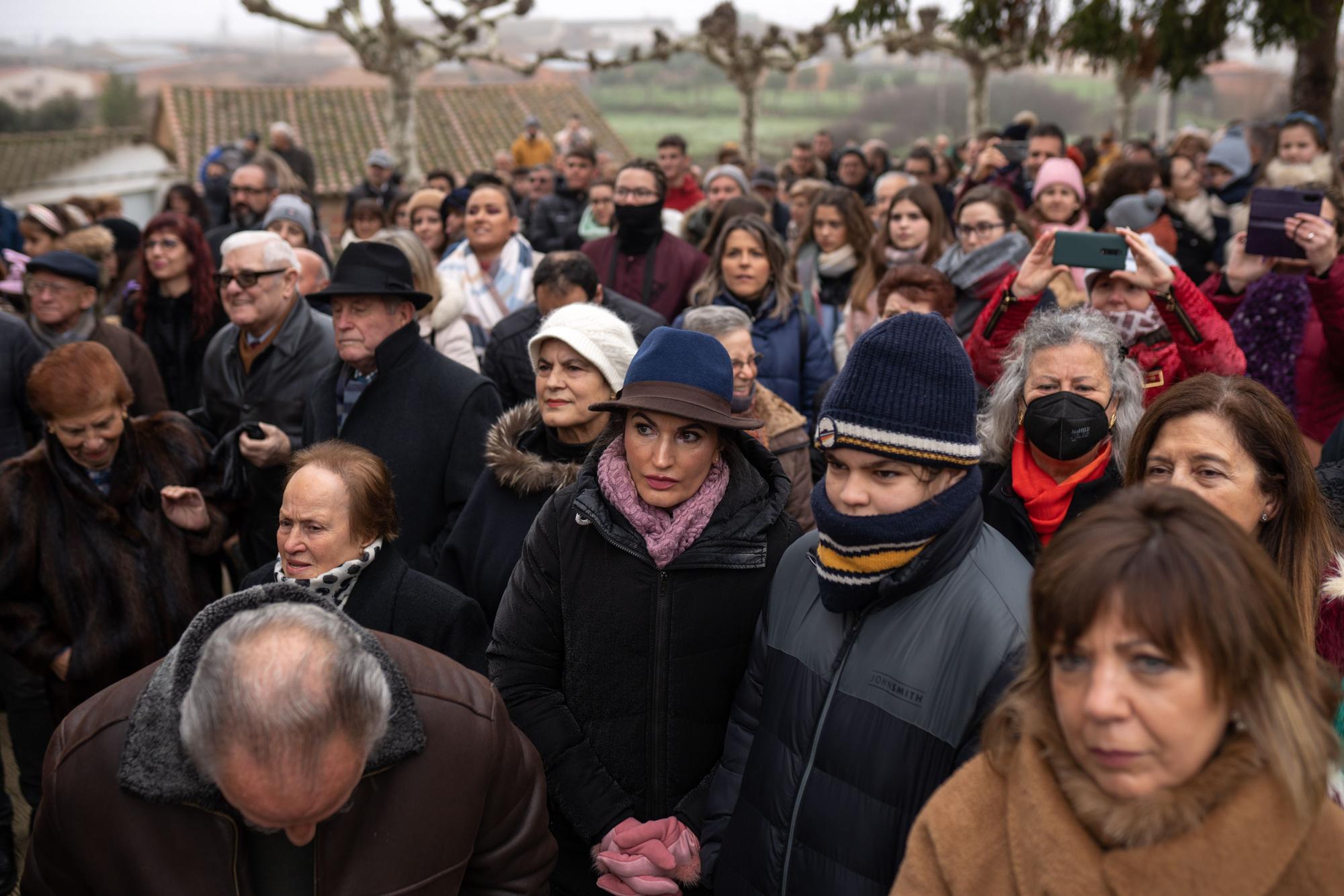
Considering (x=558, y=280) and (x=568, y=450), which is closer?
(x=568, y=450)

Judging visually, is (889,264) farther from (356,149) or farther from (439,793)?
(356,149)

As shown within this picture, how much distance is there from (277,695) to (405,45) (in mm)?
19176

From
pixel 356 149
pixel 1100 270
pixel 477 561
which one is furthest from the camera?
pixel 356 149

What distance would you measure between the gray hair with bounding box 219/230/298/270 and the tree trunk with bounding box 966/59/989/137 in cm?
1844

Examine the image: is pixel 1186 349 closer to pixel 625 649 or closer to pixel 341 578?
pixel 625 649

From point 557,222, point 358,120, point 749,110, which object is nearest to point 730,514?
point 557,222

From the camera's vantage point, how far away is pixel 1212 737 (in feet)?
5.00

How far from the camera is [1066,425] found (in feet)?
9.87

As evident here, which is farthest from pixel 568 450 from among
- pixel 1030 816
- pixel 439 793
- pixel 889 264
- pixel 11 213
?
pixel 11 213

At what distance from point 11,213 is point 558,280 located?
706 cm

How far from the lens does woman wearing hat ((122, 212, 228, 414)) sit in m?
5.86

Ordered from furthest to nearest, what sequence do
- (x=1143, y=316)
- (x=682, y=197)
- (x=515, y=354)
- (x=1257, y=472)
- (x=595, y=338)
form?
(x=682, y=197) < (x=515, y=354) < (x=1143, y=316) < (x=595, y=338) < (x=1257, y=472)

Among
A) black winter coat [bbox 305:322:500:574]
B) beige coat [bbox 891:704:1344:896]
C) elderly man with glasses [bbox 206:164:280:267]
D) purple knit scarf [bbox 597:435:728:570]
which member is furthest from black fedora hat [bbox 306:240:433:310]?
elderly man with glasses [bbox 206:164:280:267]

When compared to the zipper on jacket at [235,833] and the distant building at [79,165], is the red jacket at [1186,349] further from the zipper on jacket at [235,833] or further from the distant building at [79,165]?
the distant building at [79,165]
